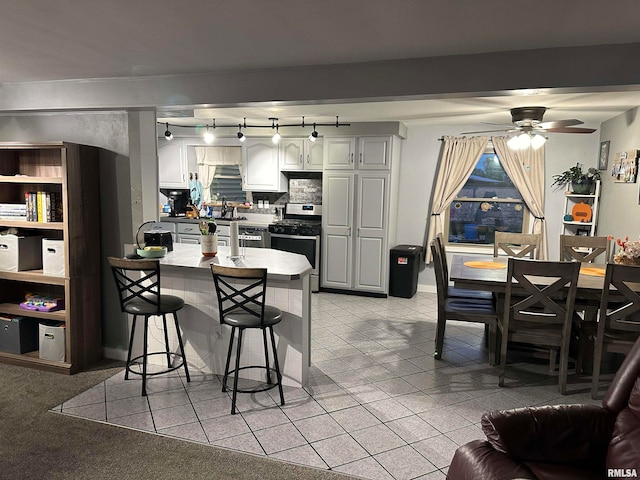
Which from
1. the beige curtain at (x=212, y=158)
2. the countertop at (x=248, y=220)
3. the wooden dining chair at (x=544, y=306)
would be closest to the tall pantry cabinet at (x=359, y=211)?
the countertop at (x=248, y=220)

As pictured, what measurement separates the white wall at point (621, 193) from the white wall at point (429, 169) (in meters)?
0.36

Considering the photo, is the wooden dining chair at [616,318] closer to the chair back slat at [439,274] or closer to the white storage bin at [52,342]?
the chair back slat at [439,274]

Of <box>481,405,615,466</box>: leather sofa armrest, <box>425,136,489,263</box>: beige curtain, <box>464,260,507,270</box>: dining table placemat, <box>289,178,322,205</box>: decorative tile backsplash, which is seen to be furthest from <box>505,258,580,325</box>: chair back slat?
<box>289,178,322,205</box>: decorative tile backsplash

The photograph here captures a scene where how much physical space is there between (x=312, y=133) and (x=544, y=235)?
3218 millimetres

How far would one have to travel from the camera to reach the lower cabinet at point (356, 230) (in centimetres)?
609

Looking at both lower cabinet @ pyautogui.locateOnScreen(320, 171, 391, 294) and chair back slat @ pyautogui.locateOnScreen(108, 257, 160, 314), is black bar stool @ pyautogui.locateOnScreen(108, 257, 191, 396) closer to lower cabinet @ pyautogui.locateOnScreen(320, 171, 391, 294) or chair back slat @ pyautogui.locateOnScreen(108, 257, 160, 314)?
chair back slat @ pyautogui.locateOnScreen(108, 257, 160, 314)

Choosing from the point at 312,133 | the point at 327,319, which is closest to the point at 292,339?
the point at 327,319

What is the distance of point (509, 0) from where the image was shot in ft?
6.19

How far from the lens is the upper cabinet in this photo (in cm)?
597

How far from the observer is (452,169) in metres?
6.18

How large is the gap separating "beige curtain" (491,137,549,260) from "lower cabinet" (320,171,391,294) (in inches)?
60.1

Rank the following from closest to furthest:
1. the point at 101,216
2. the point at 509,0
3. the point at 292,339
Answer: the point at 509,0 → the point at 292,339 → the point at 101,216

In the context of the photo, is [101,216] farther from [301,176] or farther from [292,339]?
[301,176]

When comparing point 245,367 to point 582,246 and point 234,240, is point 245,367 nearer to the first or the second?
point 234,240
